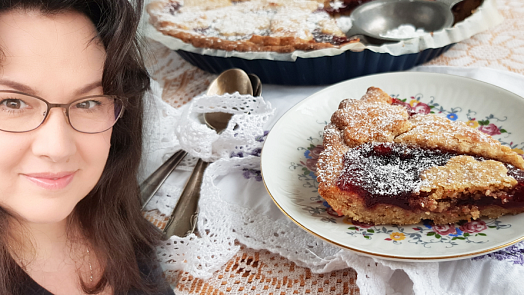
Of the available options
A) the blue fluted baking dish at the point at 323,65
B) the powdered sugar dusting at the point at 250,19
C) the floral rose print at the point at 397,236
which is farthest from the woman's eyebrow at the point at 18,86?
the powdered sugar dusting at the point at 250,19

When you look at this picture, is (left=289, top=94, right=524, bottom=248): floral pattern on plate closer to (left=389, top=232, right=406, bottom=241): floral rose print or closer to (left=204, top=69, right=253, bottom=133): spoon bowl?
(left=389, top=232, right=406, bottom=241): floral rose print

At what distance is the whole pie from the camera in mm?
1323

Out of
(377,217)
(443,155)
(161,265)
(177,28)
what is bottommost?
(161,265)

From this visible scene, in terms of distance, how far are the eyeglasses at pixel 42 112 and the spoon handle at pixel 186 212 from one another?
0.91 feet

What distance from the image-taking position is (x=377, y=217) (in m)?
0.81

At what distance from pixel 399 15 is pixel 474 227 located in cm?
99

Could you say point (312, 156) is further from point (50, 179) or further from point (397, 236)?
point (50, 179)

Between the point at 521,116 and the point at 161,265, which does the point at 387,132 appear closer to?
the point at 521,116

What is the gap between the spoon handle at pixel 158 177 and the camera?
1.05 metres

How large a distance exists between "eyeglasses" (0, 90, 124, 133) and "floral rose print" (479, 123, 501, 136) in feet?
2.58

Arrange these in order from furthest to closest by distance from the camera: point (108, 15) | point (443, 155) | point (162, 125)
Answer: point (162, 125) → point (443, 155) → point (108, 15)

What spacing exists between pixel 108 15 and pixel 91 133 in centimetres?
20

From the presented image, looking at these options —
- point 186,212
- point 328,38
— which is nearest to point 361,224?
point 186,212

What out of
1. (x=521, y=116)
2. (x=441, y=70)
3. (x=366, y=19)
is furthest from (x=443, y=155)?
(x=366, y=19)
